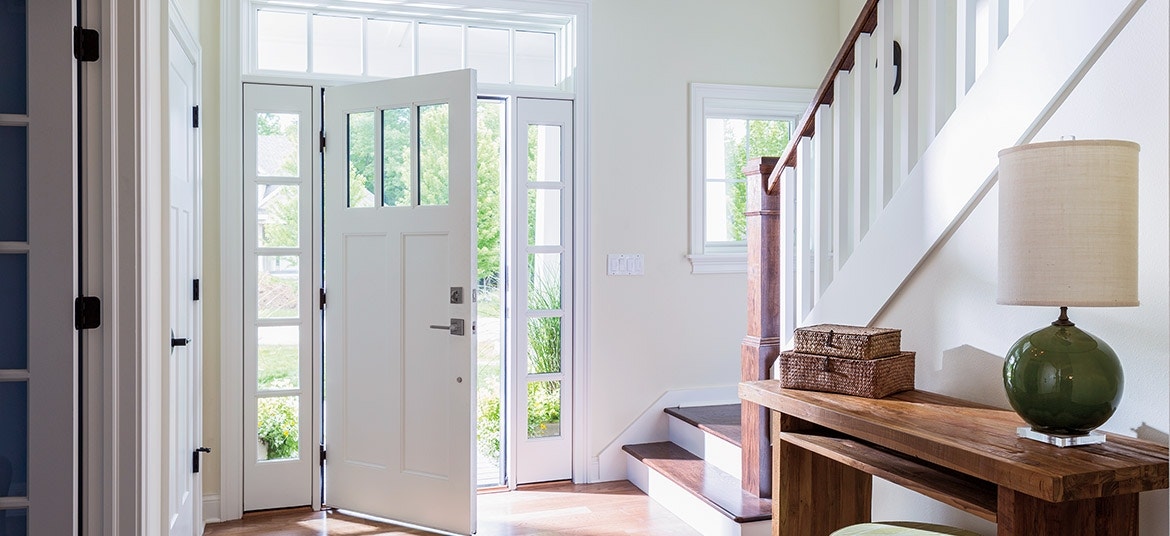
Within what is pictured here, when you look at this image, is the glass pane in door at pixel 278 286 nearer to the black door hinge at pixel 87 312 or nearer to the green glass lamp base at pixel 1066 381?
the black door hinge at pixel 87 312

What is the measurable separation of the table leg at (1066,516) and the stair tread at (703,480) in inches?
63.7

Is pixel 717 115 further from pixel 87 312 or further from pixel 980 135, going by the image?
pixel 87 312

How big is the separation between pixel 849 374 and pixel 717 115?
103 inches

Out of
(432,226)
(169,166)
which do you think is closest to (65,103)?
(169,166)

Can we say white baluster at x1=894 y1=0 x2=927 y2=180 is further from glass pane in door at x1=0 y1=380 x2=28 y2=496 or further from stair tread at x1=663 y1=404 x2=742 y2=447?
glass pane in door at x1=0 y1=380 x2=28 y2=496

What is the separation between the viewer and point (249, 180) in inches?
147

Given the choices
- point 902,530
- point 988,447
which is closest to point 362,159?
point 902,530

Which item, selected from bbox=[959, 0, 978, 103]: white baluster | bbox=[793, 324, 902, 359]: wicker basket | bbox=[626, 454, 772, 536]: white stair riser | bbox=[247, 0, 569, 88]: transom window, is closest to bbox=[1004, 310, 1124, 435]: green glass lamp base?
bbox=[793, 324, 902, 359]: wicker basket

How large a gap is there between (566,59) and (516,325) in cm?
142

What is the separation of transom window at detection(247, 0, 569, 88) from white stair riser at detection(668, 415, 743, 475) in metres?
1.90

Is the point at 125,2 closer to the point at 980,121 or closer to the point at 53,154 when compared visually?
the point at 53,154

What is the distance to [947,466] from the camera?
1604mm

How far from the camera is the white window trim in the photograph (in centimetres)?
435

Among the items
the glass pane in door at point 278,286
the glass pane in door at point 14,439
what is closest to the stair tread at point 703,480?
the glass pane in door at point 278,286
